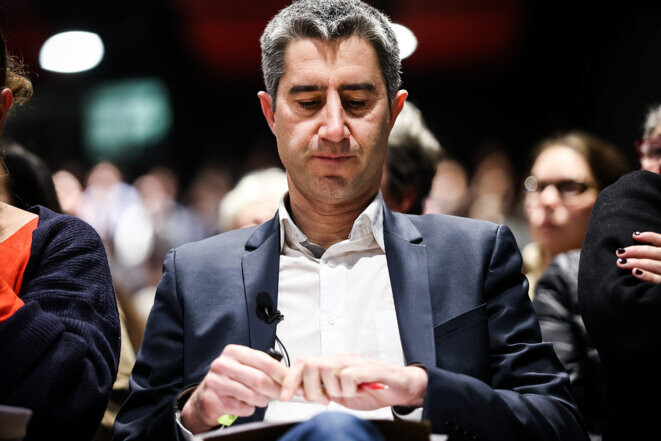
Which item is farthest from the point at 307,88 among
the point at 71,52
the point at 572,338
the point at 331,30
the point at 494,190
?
the point at 71,52

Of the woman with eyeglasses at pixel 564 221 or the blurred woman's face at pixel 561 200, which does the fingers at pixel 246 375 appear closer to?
the woman with eyeglasses at pixel 564 221

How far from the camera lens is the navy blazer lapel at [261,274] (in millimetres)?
1778

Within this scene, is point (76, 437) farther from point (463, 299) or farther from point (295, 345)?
point (463, 299)

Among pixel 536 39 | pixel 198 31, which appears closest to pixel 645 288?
pixel 536 39

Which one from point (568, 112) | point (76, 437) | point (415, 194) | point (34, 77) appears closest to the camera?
point (76, 437)

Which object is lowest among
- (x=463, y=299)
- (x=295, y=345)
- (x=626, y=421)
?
(x=626, y=421)

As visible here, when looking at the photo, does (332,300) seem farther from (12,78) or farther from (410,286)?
(12,78)

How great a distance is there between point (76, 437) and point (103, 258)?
465mm

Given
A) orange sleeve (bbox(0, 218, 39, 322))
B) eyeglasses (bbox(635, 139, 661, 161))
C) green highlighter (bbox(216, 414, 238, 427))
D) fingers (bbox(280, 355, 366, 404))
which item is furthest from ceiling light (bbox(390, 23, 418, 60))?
fingers (bbox(280, 355, 366, 404))

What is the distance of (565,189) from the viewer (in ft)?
10.6

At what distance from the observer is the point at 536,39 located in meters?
3.92

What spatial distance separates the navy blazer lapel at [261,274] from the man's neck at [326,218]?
9 cm

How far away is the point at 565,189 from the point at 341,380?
225 cm

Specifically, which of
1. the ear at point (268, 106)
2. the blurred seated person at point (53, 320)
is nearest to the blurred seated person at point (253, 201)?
the ear at point (268, 106)
